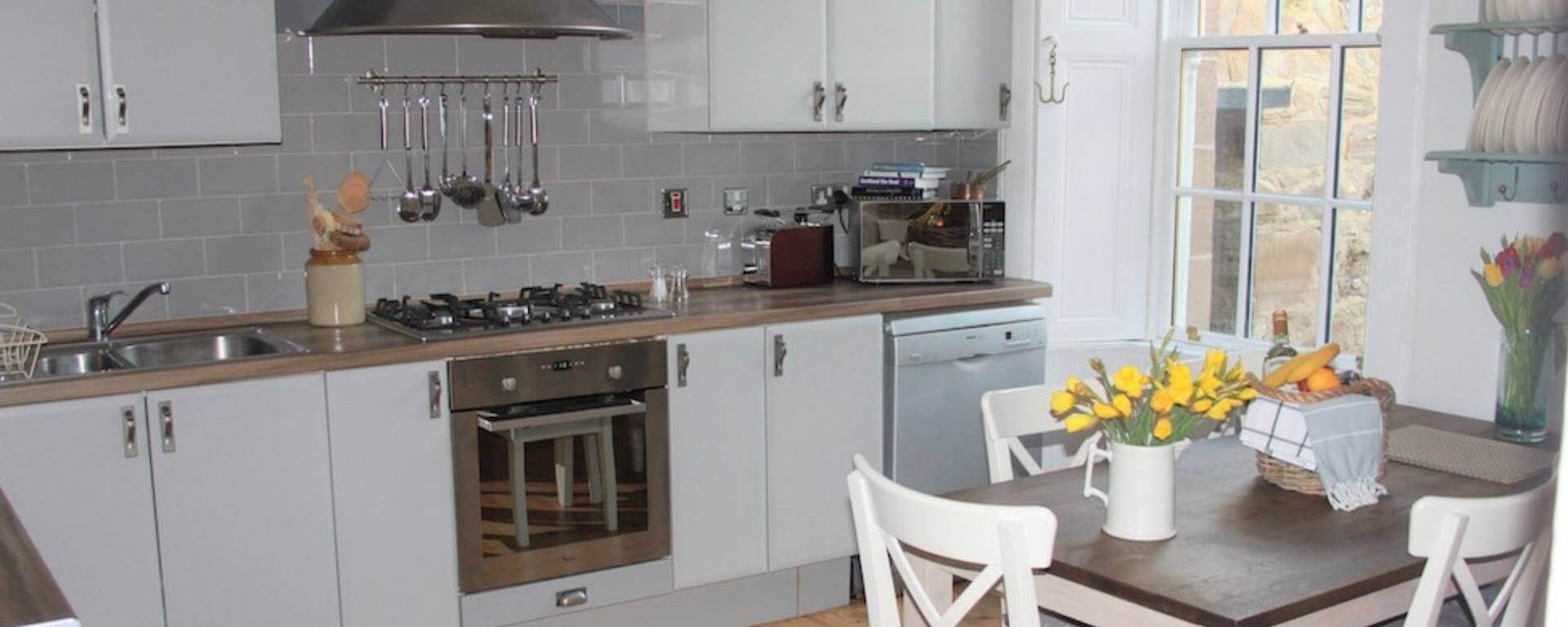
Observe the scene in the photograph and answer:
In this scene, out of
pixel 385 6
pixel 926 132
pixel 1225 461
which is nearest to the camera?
pixel 1225 461

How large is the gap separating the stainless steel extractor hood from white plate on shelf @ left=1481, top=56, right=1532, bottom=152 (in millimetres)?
2022

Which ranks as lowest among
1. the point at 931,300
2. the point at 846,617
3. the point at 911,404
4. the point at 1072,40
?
the point at 846,617

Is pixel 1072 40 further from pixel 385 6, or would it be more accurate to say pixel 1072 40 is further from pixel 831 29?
pixel 385 6

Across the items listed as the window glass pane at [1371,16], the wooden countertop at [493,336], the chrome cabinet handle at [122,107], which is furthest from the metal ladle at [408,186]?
the window glass pane at [1371,16]

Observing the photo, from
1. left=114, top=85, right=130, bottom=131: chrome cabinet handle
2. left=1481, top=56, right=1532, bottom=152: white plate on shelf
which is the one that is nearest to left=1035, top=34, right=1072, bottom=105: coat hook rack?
left=1481, top=56, right=1532, bottom=152: white plate on shelf

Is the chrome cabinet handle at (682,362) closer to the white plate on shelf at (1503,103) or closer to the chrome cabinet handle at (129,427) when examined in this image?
the chrome cabinet handle at (129,427)

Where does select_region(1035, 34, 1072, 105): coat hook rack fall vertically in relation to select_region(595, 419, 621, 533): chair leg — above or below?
above

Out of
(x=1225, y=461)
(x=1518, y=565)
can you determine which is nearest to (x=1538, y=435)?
(x=1225, y=461)

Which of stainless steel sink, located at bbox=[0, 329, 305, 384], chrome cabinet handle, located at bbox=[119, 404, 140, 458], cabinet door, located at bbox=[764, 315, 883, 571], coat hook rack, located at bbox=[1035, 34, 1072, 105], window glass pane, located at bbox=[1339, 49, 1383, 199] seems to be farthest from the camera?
coat hook rack, located at bbox=[1035, 34, 1072, 105]

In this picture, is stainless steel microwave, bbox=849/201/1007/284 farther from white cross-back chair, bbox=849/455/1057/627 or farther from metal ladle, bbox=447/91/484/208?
white cross-back chair, bbox=849/455/1057/627

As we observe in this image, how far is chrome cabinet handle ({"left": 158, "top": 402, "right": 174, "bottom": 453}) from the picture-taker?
10.9 ft

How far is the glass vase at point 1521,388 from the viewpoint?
305 centimetres

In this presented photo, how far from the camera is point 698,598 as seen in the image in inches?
163

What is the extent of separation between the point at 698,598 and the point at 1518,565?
229cm
